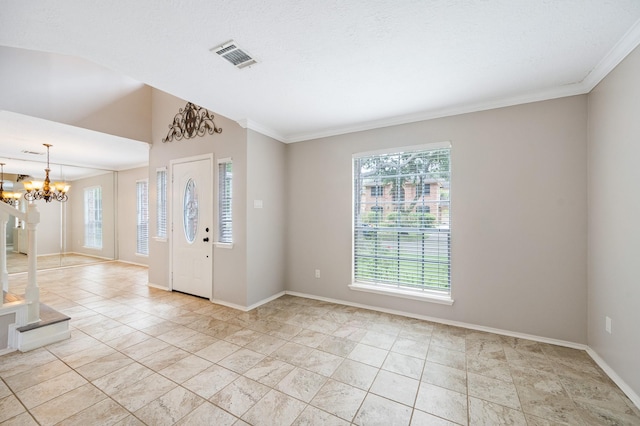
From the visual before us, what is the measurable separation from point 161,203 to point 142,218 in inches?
94.3

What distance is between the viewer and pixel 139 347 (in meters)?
2.60

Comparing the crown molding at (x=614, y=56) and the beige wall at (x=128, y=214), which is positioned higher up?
the crown molding at (x=614, y=56)

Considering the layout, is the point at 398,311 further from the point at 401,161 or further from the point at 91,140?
the point at 91,140

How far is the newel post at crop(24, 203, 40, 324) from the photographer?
8.60 feet

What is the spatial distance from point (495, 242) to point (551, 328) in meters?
0.99

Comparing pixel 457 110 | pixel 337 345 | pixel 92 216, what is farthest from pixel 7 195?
pixel 457 110

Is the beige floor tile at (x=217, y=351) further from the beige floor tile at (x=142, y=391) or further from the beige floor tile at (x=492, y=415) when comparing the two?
the beige floor tile at (x=492, y=415)

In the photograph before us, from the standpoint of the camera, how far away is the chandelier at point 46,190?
17.3ft

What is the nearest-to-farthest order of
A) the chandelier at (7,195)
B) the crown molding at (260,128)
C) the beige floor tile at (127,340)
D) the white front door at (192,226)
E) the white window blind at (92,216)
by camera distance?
the beige floor tile at (127,340) < the crown molding at (260,128) < the white front door at (192,226) < the chandelier at (7,195) < the white window blind at (92,216)

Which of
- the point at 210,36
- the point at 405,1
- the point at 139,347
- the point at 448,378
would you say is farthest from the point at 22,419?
the point at 405,1

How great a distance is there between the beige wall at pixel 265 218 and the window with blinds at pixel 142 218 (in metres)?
4.15

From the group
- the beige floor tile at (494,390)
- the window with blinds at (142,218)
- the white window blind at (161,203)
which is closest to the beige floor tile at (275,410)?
the beige floor tile at (494,390)

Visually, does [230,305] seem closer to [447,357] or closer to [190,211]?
[190,211]

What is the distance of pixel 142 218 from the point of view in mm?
6434
